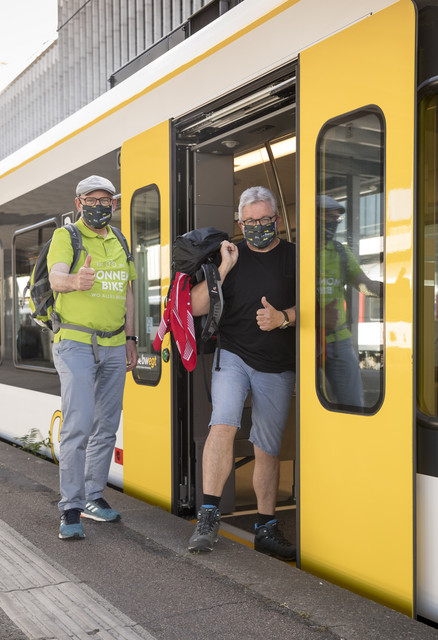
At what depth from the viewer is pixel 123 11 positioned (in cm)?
2000

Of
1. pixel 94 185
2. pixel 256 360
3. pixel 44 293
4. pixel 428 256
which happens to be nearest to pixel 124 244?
pixel 94 185

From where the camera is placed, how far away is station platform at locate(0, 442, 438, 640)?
102 inches

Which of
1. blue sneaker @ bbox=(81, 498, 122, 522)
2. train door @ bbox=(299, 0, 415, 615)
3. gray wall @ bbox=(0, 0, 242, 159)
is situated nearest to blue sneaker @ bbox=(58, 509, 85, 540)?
blue sneaker @ bbox=(81, 498, 122, 522)

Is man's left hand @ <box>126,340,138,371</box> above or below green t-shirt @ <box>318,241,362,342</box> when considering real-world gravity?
below

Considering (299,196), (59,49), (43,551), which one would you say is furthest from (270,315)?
(59,49)

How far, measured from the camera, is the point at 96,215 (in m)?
3.97

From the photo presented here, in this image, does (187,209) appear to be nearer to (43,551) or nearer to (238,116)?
(238,116)

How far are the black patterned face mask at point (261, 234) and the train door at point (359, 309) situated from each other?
520 mm

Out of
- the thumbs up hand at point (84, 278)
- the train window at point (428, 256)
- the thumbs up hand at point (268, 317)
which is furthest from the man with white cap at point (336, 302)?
the thumbs up hand at point (84, 278)

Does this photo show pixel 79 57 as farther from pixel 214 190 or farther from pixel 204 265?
pixel 204 265

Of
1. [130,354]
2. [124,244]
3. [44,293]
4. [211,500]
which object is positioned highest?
[124,244]

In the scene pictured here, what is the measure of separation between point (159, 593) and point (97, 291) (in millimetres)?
1622

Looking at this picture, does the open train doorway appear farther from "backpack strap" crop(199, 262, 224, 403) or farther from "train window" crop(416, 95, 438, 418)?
"train window" crop(416, 95, 438, 418)

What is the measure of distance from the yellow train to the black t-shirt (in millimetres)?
521
